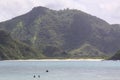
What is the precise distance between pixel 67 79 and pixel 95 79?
342 inches

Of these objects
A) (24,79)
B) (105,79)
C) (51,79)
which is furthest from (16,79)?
(105,79)

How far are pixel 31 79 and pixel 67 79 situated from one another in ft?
40.6

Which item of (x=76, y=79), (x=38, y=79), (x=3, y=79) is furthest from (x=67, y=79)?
(x=3, y=79)

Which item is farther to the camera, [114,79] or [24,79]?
[24,79]

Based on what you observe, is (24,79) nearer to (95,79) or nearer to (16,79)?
(16,79)

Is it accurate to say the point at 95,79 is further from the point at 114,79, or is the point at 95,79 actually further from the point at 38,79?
the point at 38,79

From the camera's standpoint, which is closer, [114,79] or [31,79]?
[114,79]

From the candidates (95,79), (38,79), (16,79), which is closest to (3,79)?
(16,79)

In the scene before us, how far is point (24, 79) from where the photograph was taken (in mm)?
109625

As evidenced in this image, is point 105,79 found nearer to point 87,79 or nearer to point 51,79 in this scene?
point 87,79

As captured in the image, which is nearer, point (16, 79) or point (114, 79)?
point (114, 79)

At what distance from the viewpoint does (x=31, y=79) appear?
111500 millimetres

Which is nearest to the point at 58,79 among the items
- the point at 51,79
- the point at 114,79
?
the point at 51,79

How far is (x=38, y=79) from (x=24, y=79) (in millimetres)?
4506
